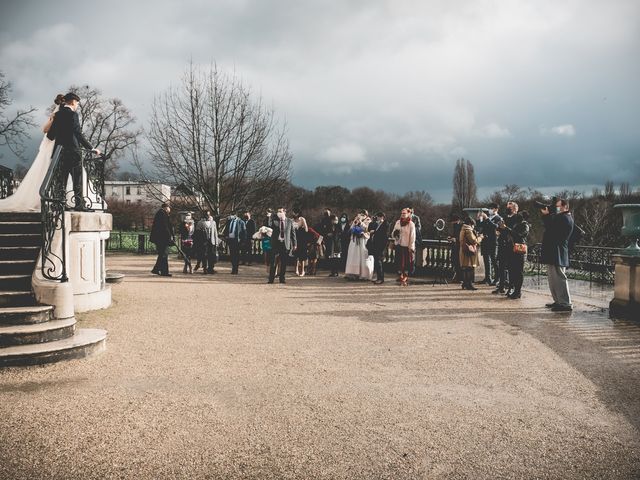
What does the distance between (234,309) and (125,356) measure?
3343 millimetres

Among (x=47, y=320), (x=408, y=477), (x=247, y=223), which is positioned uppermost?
(x=247, y=223)

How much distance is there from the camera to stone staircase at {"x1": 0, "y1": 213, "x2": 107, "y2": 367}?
5414mm

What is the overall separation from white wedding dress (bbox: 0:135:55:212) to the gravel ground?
3421 millimetres

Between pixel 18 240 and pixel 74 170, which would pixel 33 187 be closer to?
pixel 74 170

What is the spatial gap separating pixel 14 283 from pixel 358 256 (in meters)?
9.10

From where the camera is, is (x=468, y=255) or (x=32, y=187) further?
(x=468, y=255)

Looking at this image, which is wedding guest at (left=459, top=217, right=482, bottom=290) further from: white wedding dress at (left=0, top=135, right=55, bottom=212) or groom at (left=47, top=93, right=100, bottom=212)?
white wedding dress at (left=0, top=135, right=55, bottom=212)

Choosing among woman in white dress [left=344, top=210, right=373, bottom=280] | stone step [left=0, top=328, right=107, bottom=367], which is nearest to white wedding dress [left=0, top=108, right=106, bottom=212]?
stone step [left=0, top=328, right=107, bottom=367]

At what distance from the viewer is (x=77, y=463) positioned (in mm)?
3299

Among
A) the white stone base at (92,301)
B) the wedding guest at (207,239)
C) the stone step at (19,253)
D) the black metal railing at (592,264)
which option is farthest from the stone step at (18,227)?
the black metal railing at (592,264)

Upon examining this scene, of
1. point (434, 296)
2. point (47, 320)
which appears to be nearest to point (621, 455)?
point (47, 320)

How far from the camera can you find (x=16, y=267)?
701 cm

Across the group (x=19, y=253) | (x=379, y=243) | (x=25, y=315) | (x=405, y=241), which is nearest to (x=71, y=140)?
(x=19, y=253)

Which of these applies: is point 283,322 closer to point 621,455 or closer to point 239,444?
point 239,444
